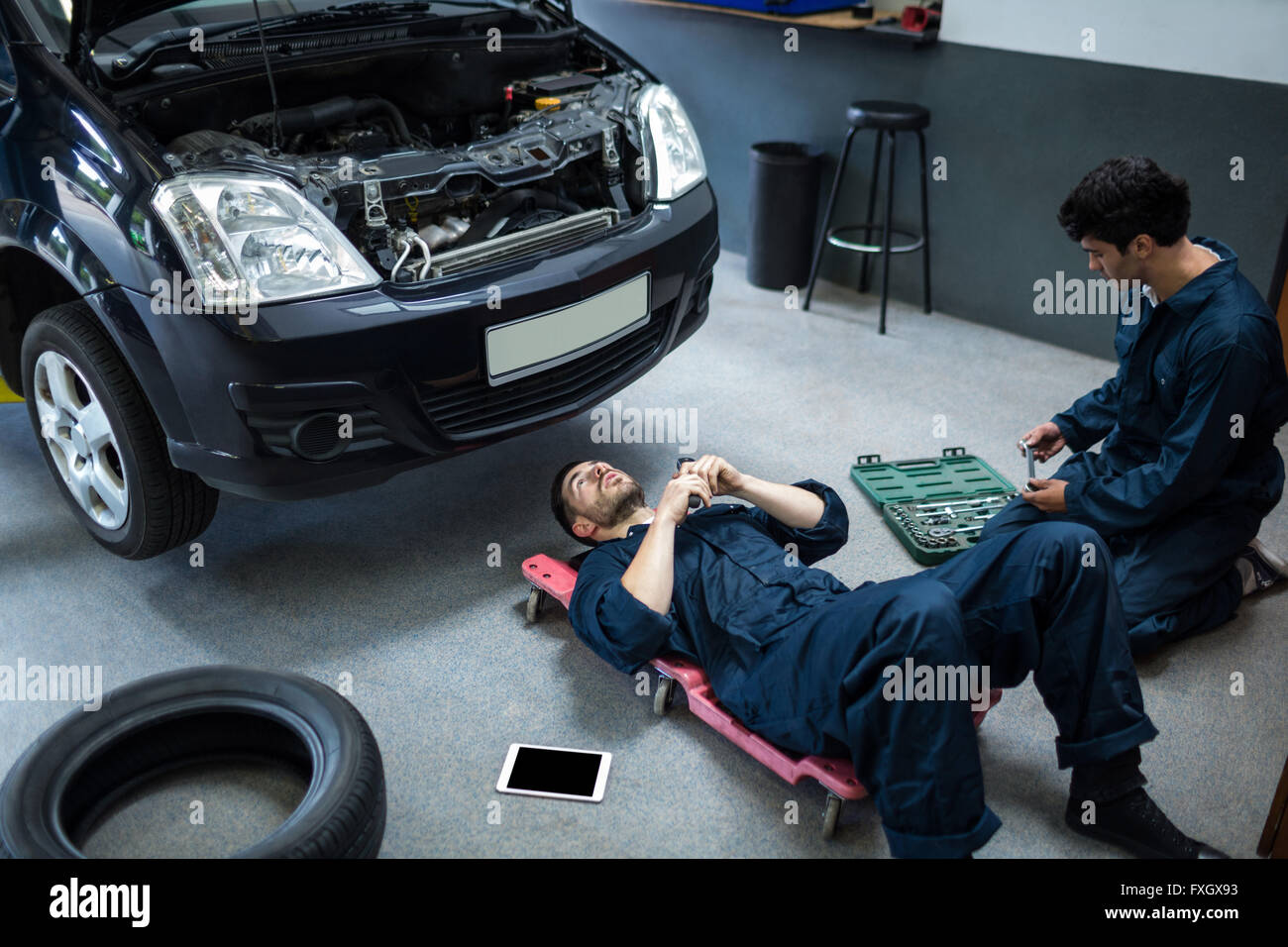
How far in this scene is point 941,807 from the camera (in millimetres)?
1606

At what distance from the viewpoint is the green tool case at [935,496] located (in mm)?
2627

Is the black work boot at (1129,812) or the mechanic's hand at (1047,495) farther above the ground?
the mechanic's hand at (1047,495)

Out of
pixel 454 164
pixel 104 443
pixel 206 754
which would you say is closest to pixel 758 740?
pixel 206 754

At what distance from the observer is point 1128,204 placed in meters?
2.07

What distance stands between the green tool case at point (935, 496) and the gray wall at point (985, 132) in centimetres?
112

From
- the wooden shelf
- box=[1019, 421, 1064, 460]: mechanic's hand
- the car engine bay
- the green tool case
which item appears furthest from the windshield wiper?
box=[1019, 421, 1064, 460]: mechanic's hand

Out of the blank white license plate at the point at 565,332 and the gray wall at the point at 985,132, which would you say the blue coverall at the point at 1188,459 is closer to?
the blank white license plate at the point at 565,332

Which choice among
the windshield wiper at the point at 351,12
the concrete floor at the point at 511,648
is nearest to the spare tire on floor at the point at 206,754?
the concrete floor at the point at 511,648

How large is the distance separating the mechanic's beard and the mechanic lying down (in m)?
0.05

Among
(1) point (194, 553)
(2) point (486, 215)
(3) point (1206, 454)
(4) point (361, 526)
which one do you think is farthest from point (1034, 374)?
(1) point (194, 553)

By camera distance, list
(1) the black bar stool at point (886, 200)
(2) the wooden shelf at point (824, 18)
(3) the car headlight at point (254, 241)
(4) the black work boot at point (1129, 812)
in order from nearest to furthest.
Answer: (4) the black work boot at point (1129, 812)
(3) the car headlight at point (254, 241)
(1) the black bar stool at point (886, 200)
(2) the wooden shelf at point (824, 18)

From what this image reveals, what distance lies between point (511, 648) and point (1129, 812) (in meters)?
1.22
